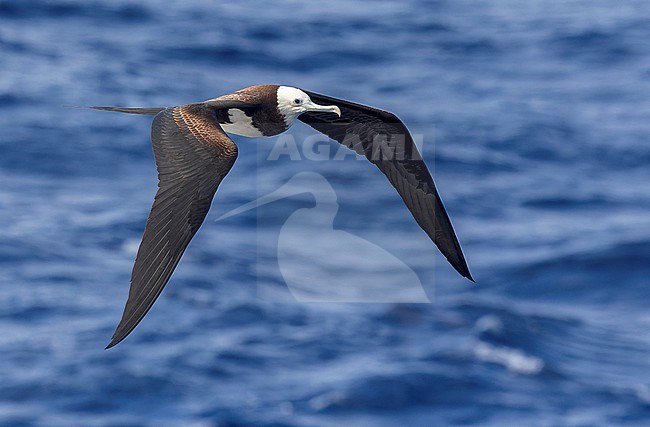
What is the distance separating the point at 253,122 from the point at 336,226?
18.6 m

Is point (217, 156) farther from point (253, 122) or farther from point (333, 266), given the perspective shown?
point (333, 266)

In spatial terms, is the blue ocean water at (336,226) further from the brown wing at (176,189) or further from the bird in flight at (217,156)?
the brown wing at (176,189)

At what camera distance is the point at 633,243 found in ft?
90.1

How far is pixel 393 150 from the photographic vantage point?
11594 mm

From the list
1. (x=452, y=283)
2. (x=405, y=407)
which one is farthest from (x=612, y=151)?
(x=405, y=407)

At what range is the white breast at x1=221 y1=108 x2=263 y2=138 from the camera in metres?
10.5

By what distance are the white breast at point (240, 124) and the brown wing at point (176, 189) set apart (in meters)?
0.66

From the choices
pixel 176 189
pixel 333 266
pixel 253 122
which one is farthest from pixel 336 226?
pixel 176 189


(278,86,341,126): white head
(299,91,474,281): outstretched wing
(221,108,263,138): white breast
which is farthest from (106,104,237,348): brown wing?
(299,91,474,281): outstretched wing

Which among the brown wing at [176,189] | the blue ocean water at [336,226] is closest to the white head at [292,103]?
the brown wing at [176,189]

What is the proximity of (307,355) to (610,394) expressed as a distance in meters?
6.04

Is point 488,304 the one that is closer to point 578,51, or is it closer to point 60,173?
point 60,173

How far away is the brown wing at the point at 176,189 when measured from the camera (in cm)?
862

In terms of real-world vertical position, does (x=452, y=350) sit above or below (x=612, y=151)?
below
